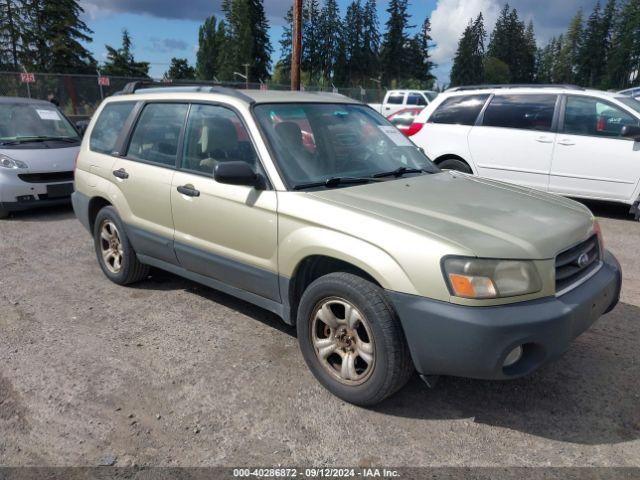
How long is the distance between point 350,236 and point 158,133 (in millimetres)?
2285

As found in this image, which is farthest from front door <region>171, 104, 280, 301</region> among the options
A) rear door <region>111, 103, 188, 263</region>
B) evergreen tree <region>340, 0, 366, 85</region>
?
evergreen tree <region>340, 0, 366, 85</region>

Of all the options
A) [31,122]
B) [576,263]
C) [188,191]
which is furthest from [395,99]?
[576,263]

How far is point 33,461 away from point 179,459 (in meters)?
0.72

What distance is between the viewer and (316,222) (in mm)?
3041

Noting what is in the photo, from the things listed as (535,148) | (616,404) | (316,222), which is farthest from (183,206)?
(535,148)

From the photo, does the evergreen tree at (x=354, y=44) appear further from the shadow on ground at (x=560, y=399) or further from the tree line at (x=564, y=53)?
the shadow on ground at (x=560, y=399)

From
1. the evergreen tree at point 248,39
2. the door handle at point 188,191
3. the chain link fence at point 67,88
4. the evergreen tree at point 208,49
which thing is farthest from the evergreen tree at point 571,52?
the door handle at point 188,191

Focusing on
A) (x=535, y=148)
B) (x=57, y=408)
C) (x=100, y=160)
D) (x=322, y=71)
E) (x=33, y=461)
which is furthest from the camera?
(x=322, y=71)

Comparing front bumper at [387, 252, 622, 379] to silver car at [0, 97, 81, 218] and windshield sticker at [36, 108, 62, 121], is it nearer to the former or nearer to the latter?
silver car at [0, 97, 81, 218]

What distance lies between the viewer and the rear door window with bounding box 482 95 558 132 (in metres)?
7.54

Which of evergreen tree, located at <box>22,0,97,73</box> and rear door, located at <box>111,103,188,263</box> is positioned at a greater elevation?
evergreen tree, located at <box>22,0,97,73</box>

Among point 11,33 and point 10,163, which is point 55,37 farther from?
point 10,163

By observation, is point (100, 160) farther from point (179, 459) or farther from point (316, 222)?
point (179, 459)

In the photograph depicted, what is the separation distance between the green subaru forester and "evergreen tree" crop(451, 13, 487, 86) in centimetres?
→ 10002
